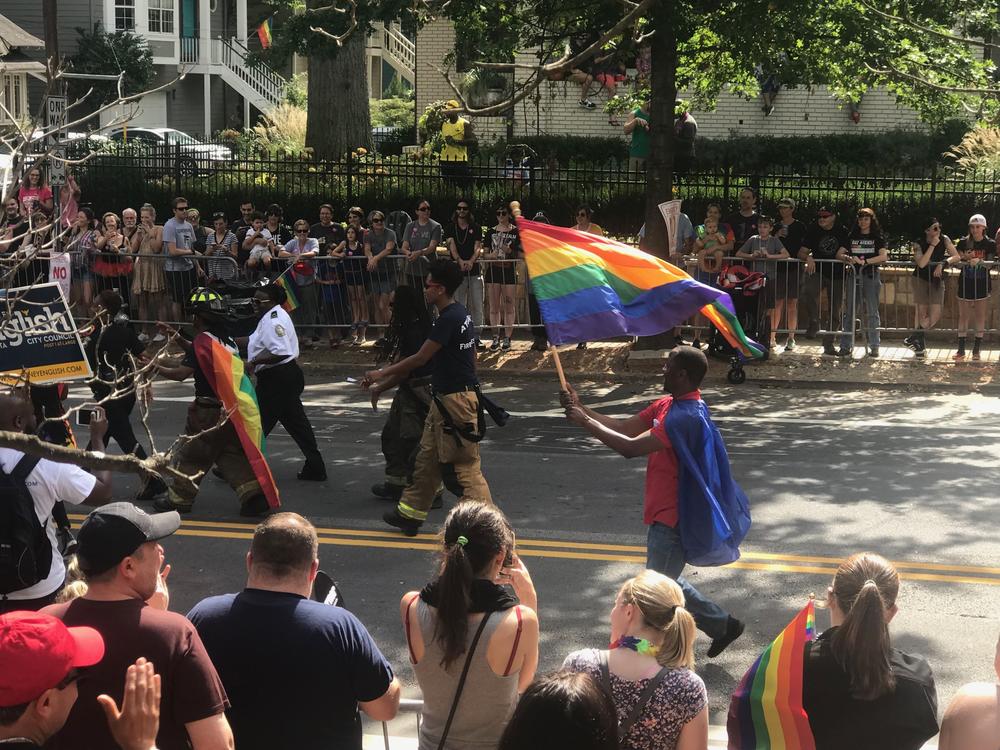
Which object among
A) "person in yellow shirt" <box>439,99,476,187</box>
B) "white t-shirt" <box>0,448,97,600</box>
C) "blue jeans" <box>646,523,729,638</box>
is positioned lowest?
"blue jeans" <box>646,523,729,638</box>


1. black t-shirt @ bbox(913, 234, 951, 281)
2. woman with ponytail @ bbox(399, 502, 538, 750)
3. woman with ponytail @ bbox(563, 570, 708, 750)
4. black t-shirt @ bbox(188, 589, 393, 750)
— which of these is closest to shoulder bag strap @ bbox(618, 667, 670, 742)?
woman with ponytail @ bbox(563, 570, 708, 750)

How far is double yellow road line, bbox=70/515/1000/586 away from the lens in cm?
857

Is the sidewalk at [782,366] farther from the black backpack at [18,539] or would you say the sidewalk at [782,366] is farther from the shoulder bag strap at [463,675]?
the shoulder bag strap at [463,675]

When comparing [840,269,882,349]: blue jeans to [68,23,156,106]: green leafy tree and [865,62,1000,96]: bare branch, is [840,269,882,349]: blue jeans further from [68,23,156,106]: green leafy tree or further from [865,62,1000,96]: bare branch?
[68,23,156,106]: green leafy tree

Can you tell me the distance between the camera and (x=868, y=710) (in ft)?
14.1

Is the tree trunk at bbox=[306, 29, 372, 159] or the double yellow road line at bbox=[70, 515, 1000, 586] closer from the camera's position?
the double yellow road line at bbox=[70, 515, 1000, 586]

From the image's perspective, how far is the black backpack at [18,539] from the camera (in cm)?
586

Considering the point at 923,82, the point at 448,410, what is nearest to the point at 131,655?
the point at 448,410

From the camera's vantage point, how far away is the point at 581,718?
10.3ft

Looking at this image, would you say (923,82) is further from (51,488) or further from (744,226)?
(51,488)

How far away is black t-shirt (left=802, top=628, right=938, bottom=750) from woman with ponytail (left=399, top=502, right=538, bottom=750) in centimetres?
95

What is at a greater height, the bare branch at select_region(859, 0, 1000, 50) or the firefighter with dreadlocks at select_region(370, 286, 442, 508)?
the bare branch at select_region(859, 0, 1000, 50)

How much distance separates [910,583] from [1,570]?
5.45m

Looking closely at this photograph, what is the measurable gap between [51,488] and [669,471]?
10.0ft
